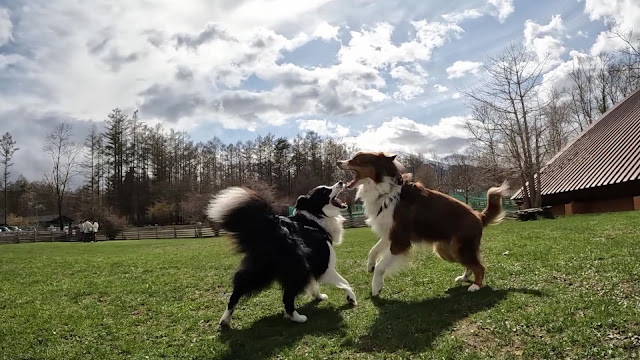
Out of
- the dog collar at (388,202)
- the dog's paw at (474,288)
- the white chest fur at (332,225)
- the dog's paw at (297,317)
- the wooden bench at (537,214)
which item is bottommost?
the dog's paw at (297,317)

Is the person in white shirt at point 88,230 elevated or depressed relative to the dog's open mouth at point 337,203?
depressed

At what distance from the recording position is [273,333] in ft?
19.3

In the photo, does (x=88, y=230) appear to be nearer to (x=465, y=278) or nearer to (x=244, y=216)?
(x=244, y=216)

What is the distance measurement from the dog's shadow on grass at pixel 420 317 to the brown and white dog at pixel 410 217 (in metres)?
0.49

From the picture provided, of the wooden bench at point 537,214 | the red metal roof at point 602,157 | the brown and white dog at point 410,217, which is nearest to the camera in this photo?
the brown and white dog at point 410,217

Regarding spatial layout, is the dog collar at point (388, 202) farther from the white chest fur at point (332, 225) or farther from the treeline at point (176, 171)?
the treeline at point (176, 171)

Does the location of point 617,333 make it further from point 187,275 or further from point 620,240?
point 187,275

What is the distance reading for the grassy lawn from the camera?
472 centimetres

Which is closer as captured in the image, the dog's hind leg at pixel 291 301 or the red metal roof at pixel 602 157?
the dog's hind leg at pixel 291 301

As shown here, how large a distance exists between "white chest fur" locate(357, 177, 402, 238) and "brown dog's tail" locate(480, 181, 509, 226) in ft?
5.08

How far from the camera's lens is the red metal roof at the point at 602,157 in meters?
29.0

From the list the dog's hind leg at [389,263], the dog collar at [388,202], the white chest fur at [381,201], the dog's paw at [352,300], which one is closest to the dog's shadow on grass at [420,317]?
the dog's paw at [352,300]

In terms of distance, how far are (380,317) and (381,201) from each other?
2046 millimetres

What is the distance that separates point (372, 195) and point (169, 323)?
3.72 meters
